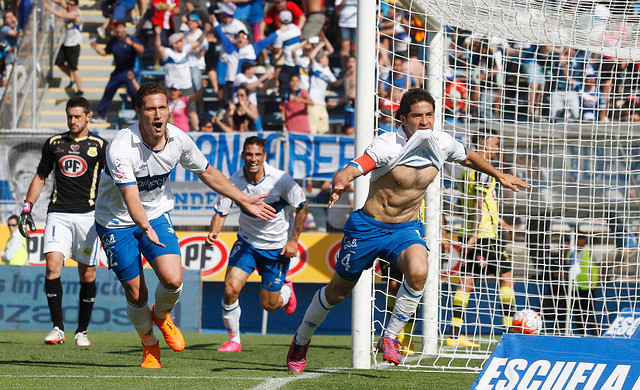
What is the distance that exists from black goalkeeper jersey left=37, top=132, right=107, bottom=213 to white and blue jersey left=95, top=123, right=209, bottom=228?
7.53ft

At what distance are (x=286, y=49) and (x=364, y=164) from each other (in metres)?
10.3

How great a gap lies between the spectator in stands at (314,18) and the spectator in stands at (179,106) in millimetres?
2368

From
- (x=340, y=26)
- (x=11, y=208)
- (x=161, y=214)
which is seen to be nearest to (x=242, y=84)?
(x=340, y=26)

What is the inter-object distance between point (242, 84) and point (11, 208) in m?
4.52

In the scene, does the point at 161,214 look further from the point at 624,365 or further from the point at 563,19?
the point at 563,19

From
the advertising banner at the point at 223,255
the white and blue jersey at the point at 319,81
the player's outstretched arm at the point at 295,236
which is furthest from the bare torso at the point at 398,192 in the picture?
the white and blue jersey at the point at 319,81

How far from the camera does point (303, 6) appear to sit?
55.3 ft

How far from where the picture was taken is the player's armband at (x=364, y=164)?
19.8 ft

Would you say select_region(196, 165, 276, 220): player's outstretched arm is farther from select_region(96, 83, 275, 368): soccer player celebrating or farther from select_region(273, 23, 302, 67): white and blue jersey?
select_region(273, 23, 302, 67): white and blue jersey

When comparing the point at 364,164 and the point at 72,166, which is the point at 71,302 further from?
the point at 364,164

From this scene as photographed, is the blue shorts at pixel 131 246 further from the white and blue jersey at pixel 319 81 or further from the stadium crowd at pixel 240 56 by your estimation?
the white and blue jersey at pixel 319 81

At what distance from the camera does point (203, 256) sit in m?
13.9

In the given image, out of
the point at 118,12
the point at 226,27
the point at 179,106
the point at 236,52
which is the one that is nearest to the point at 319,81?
the point at 236,52

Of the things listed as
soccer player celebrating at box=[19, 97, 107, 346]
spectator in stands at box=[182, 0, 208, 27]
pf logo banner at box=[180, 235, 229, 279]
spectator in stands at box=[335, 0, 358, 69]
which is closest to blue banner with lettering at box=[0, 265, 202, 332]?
pf logo banner at box=[180, 235, 229, 279]
